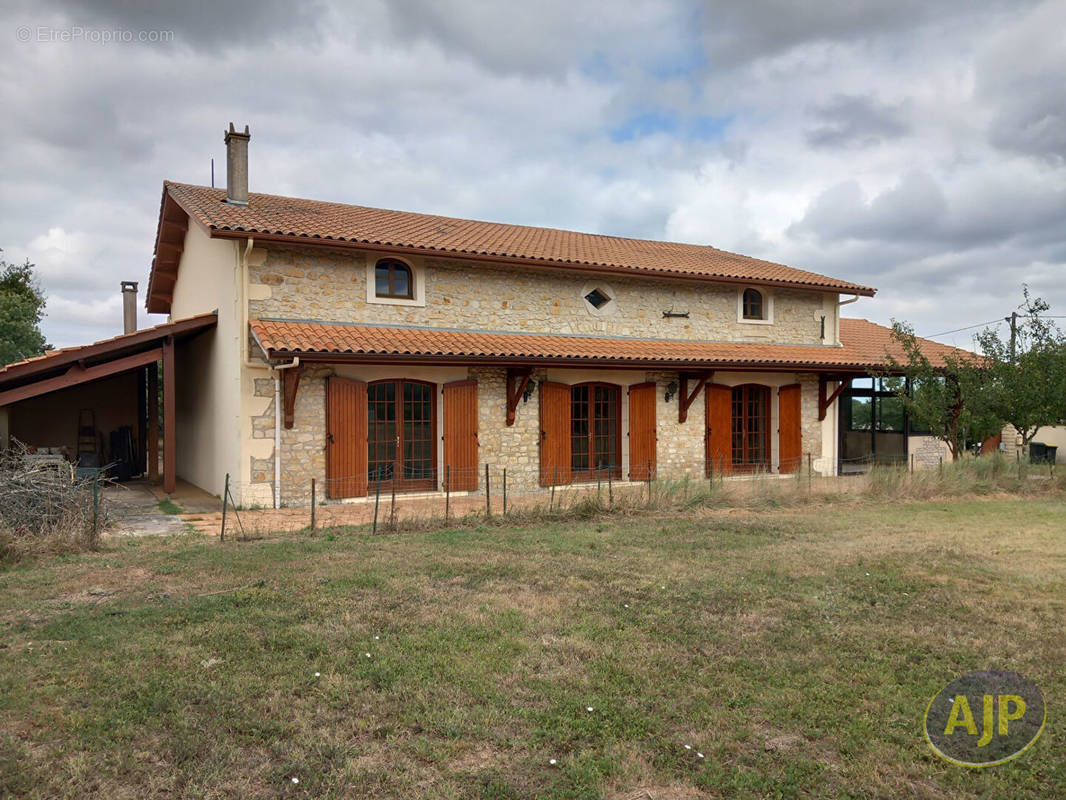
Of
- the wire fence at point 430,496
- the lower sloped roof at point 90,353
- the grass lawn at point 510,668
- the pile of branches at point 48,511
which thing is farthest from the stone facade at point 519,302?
the grass lawn at point 510,668

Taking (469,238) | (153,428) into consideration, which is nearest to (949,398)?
(469,238)

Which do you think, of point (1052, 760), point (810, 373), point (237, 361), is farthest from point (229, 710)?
point (810, 373)

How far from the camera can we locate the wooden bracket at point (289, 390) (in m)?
11.2

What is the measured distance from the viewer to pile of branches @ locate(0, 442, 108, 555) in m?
7.54

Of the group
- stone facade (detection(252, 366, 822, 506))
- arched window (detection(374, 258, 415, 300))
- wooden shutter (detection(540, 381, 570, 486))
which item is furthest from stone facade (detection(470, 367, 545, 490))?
arched window (detection(374, 258, 415, 300))

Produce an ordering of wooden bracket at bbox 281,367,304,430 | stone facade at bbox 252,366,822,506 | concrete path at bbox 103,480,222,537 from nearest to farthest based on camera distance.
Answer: concrete path at bbox 103,480,222,537 → wooden bracket at bbox 281,367,304,430 → stone facade at bbox 252,366,822,506

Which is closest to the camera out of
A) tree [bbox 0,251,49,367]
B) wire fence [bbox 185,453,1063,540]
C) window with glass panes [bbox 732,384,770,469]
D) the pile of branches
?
the pile of branches

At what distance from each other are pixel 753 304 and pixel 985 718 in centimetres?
1409

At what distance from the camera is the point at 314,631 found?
514 cm

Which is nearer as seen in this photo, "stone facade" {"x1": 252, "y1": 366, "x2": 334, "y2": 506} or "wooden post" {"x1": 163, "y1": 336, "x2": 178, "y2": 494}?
"stone facade" {"x1": 252, "y1": 366, "x2": 334, "y2": 506}

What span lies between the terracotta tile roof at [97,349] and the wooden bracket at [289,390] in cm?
272

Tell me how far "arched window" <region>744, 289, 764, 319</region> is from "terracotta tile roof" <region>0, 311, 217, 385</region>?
11.4 m

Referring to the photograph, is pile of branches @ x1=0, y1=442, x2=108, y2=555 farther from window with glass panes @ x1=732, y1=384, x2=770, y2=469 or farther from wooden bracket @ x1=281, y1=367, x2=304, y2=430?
window with glass panes @ x1=732, y1=384, x2=770, y2=469

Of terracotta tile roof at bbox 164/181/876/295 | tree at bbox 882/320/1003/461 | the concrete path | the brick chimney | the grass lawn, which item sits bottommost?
the grass lawn
